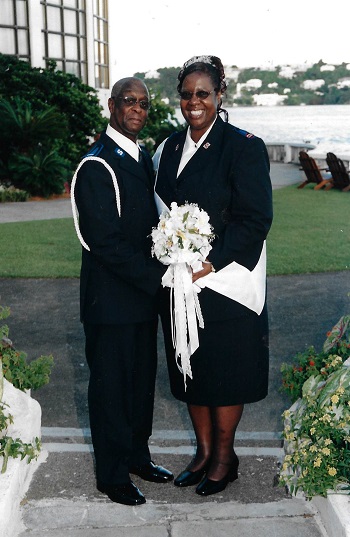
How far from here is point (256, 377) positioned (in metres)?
3.62

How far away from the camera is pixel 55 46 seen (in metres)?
23.4

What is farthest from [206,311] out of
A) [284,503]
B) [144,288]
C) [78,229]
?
[284,503]

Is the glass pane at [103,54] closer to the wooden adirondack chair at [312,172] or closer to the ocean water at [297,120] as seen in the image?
the wooden adirondack chair at [312,172]

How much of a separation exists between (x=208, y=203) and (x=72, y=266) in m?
6.14

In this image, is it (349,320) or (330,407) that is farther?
(349,320)

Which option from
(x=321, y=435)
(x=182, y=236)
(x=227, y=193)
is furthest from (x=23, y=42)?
(x=321, y=435)

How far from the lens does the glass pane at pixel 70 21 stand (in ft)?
77.7

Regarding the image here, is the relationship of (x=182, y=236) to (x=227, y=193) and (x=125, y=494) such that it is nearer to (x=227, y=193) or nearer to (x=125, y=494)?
(x=227, y=193)

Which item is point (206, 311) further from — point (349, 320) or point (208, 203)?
point (349, 320)

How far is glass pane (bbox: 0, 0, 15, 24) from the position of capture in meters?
21.8

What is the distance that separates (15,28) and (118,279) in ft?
66.7

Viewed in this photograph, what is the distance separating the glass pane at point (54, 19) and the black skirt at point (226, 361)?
21228 millimetres

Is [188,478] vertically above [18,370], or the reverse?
[18,370]

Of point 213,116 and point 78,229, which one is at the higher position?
point 213,116
